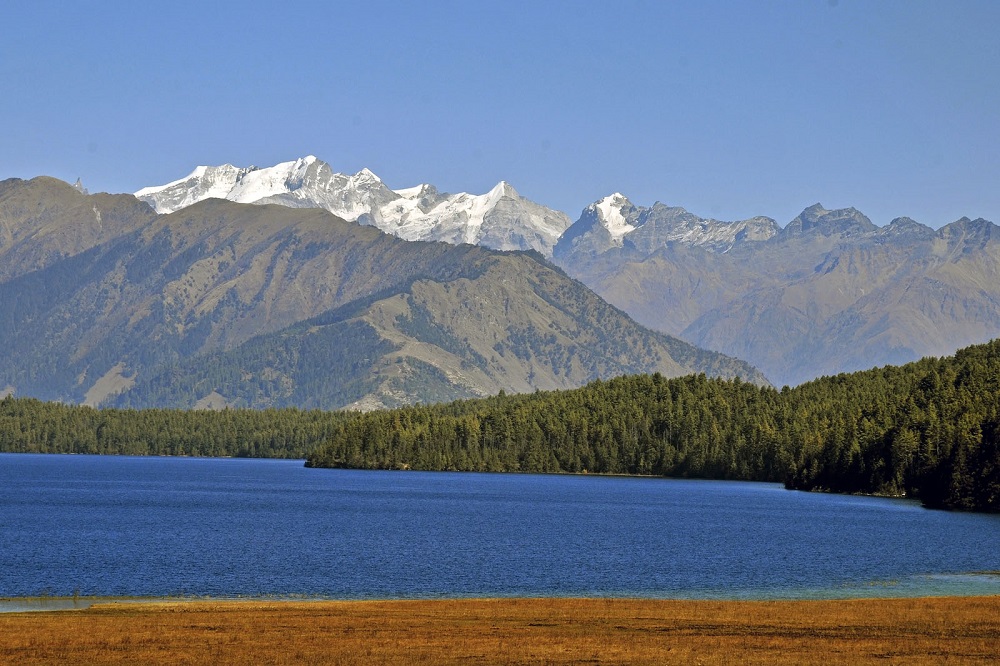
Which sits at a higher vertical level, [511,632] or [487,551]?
[487,551]

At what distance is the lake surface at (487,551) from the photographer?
3462 inches

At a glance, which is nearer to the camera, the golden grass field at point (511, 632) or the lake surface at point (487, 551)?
the golden grass field at point (511, 632)

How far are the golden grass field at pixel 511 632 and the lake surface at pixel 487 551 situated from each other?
12424 millimetres

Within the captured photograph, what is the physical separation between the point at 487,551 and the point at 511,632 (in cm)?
5308

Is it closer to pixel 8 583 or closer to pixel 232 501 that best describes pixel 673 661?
pixel 8 583

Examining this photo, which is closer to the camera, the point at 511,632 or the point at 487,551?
the point at 511,632

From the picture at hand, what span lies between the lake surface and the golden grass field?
40.8ft

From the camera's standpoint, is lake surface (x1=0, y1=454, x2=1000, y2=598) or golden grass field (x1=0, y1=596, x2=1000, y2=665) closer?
golden grass field (x1=0, y1=596, x2=1000, y2=665)

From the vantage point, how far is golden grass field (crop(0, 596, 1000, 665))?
5316 cm

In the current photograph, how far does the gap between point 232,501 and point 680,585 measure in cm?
11157

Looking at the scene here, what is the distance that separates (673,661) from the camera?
5219 centimetres

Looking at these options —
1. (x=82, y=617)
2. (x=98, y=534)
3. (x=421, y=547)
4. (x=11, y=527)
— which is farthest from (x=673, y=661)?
(x=11, y=527)

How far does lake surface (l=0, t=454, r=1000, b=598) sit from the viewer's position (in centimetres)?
8794

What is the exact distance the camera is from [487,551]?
372 ft
